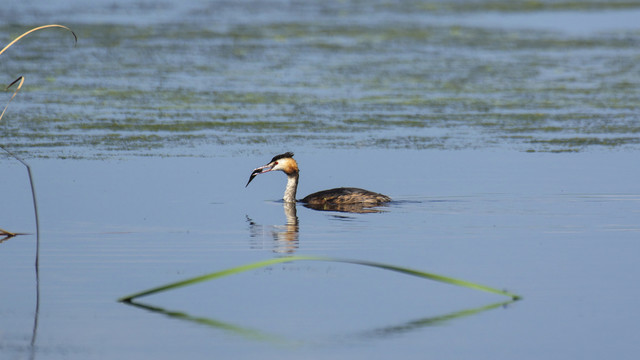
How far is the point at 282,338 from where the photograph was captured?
5.86 metres

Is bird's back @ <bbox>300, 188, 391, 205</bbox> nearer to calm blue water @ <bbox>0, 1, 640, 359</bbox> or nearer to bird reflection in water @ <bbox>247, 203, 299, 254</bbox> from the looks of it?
calm blue water @ <bbox>0, 1, 640, 359</bbox>

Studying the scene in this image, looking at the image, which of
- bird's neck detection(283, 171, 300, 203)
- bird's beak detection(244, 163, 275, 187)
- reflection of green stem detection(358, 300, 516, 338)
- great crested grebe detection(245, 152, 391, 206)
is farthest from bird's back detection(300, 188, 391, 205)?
reflection of green stem detection(358, 300, 516, 338)

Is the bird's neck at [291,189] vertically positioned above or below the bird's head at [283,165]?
below

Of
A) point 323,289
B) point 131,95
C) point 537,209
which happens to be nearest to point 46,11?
point 131,95

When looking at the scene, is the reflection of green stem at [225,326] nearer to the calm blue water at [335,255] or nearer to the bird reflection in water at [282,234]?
the calm blue water at [335,255]

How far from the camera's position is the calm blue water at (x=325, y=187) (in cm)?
606

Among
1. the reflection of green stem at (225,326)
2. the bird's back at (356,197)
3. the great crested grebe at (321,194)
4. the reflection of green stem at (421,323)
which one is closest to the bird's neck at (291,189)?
the great crested grebe at (321,194)

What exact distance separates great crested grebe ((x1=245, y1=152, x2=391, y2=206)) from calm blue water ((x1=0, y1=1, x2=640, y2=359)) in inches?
9.1

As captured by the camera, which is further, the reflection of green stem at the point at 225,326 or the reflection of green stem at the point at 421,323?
the reflection of green stem at the point at 421,323

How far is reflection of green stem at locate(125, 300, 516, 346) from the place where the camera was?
19.3ft

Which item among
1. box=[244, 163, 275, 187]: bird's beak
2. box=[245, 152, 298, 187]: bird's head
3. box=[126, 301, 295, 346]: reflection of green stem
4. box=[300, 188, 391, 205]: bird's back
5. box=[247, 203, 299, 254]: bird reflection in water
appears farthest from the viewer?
box=[245, 152, 298, 187]: bird's head

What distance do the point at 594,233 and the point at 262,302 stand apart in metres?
3.27

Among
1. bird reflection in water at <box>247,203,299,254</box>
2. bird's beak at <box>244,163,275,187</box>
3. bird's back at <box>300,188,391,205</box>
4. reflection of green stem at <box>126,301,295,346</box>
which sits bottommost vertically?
reflection of green stem at <box>126,301,295,346</box>

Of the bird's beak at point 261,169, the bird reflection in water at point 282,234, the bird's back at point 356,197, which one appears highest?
the bird's beak at point 261,169
